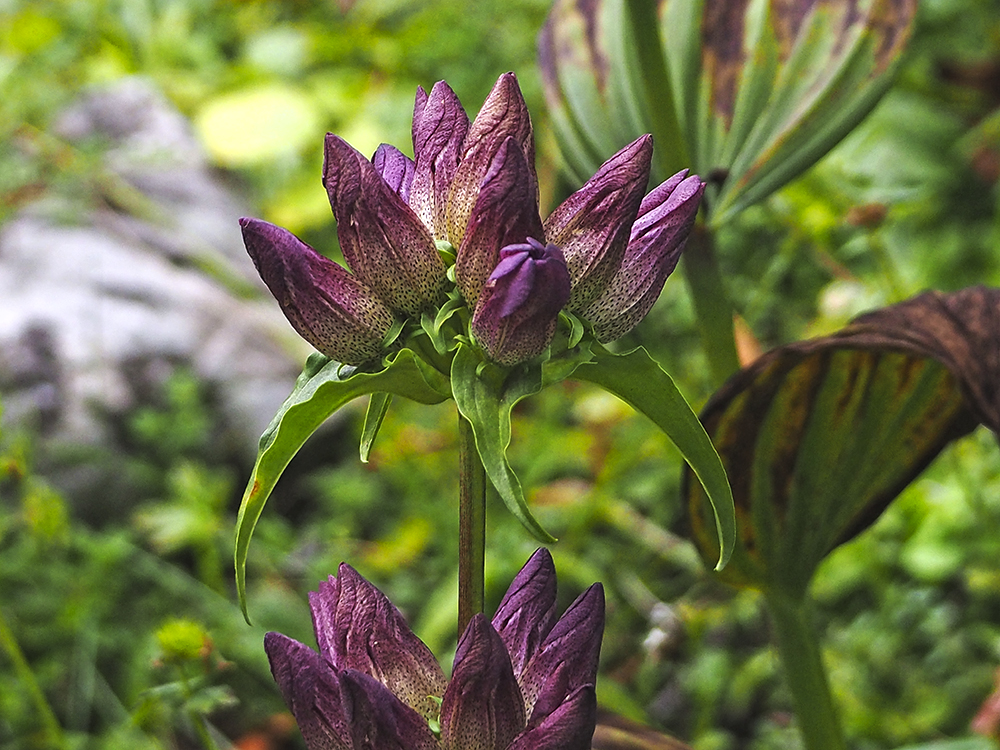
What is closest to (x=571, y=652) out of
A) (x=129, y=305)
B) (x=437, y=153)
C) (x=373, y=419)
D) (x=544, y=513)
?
(x=373, y=419)

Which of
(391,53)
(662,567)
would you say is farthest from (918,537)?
(391,53)

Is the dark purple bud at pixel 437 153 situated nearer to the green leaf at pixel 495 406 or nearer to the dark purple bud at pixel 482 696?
the green leaf at pixel 495 406

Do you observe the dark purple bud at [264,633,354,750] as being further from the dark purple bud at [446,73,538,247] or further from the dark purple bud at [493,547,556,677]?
the dark purple bud at [446,73,538,247]

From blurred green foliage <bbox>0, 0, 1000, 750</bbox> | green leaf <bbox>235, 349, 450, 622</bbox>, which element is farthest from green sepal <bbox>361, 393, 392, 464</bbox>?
blurred green foliage <bbox>0, 0, 1000, 750</bbox>

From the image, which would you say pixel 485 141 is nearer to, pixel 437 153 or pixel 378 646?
pixel 437 153

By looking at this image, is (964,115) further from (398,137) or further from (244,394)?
Result: (244,394)

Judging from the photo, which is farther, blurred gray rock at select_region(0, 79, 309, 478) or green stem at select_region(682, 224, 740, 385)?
blurred gray rock at select_region(0, 79, 309, 478)
